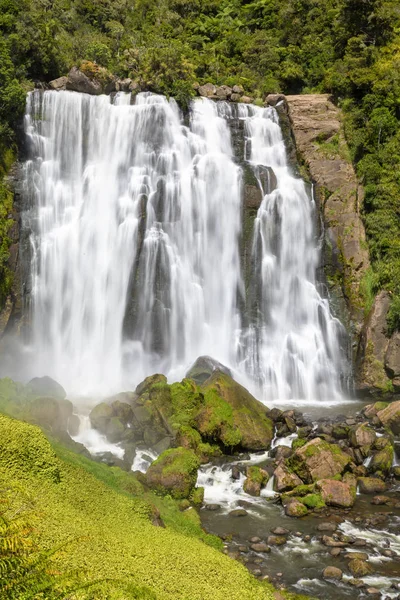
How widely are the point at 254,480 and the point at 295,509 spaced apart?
1.86m

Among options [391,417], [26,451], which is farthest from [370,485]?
[26,451]

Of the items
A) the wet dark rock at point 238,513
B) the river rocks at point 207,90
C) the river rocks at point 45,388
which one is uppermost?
the river rocks at point 207,90

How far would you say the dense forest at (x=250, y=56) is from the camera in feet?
100.0

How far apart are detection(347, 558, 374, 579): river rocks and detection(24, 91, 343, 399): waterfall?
49.6ft

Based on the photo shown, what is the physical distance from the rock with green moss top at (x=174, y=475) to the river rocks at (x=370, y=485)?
5127 mm

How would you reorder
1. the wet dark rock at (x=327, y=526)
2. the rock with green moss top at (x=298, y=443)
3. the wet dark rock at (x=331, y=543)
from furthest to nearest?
the rock with green moss top at (x=298, y=443) < the wet dark rock at (x=327, y=526) < the wet dark rock at (x=331, y=543)

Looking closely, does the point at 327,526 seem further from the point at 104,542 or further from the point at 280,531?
the point at 104,542

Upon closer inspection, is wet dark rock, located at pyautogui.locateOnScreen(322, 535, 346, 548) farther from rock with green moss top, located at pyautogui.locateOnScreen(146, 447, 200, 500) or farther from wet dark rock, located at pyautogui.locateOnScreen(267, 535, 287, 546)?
rock with green moss top, located at pyautogui.locateOnScreen(146, 447, 200, 500)

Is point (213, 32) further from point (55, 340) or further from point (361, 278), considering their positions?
point (55, 340)

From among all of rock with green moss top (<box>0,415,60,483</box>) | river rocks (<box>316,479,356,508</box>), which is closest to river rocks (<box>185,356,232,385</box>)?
river rocks (<box>316,479,356,508</box>)

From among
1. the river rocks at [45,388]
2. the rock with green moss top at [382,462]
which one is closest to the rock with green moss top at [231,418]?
the rock with green moss top at [382,462]

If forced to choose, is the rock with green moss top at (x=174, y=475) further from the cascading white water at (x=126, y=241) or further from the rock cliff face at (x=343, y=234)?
the rock cliff face at (x=343, y=234)

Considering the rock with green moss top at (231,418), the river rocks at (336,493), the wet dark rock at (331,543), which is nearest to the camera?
the wet dark rock at (331,543)

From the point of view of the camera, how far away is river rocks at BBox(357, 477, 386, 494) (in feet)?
50.6
